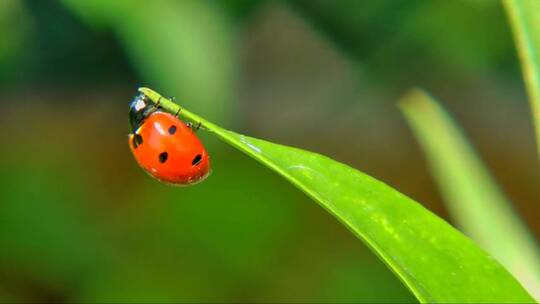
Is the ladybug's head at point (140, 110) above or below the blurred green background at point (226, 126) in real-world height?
below

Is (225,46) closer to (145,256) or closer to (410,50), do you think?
(145,256)

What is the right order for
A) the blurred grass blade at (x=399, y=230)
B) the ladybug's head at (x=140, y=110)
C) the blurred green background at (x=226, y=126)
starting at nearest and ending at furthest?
the blurred grass blade at (x=399, y=230) < the ladybug's head at (x=140, y=110) < the blurred green background at (x=226, y=126)

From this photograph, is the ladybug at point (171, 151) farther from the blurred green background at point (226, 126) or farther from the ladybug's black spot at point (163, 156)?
the blurred green background at point (226, 126)

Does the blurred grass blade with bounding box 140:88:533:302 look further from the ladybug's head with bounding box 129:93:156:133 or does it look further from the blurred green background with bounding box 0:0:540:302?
the blurred green background with bounding box 0:0:540:302

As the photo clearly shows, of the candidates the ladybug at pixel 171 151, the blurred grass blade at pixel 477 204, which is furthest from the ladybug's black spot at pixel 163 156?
the blurred grass blade at pixel 477 204

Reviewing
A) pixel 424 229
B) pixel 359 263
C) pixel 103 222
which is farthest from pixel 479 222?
pixel 103 222

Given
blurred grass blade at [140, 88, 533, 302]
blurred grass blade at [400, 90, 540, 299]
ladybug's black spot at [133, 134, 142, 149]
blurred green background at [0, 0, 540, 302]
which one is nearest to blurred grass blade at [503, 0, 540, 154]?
blurred grass blade at [140, 88, 533, 302]
